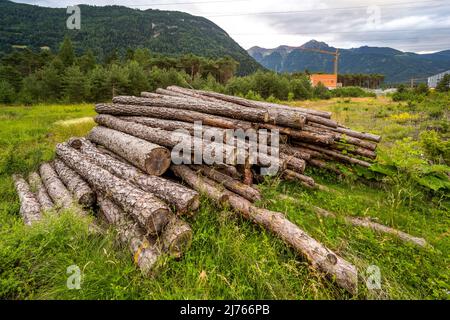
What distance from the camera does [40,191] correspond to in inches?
212

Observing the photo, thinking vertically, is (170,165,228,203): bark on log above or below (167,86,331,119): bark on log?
below

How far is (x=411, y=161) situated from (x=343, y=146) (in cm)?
158

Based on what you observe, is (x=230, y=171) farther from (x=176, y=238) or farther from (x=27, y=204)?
(x=27, y=204)

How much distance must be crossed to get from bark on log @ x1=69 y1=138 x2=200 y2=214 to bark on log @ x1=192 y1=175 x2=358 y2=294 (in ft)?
2.47

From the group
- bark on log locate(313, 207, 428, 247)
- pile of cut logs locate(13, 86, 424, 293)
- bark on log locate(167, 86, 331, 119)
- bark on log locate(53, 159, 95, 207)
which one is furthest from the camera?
bark on log locate(167, 86, 331, 119)

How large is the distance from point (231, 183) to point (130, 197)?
5.64ft

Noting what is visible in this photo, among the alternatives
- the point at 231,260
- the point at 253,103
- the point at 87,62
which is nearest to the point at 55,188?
the point at 231,260

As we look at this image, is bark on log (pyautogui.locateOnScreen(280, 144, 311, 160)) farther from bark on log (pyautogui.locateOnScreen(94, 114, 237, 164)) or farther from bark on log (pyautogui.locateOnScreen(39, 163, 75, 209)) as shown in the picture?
bark on log (pyautogui.locateOnScreen(39, 163, 75, 209))

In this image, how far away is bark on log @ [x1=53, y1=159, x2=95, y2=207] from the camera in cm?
444

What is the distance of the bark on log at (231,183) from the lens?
170 inches

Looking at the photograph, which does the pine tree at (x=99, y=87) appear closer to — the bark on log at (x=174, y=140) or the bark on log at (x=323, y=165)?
the bark on log at (x=174, y=140)

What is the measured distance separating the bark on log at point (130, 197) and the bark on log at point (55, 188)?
42 centimetres
